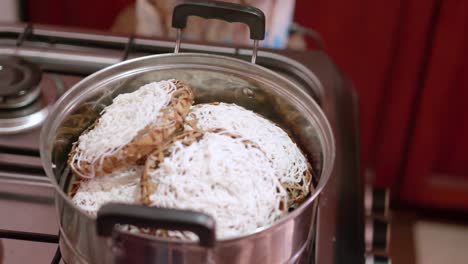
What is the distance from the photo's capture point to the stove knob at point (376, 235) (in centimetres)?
Answer: 60

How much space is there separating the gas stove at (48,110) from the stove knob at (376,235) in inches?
0.7

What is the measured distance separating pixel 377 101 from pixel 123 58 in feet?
2.53

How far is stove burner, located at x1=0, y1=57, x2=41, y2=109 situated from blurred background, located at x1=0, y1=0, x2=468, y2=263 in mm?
376

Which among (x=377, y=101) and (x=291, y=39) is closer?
(x=291, y=39)

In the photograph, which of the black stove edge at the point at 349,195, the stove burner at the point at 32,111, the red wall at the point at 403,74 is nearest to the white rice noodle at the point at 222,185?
the black stove edge at the point at 349,195

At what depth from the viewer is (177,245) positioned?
0.41 metres

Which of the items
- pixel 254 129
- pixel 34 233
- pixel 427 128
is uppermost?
pixel 254 129

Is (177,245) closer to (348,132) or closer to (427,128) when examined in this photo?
(348,132)

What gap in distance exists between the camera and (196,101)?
24.0 inches

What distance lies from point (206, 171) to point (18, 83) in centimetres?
31

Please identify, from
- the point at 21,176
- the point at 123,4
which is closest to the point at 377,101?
the point at 123,4

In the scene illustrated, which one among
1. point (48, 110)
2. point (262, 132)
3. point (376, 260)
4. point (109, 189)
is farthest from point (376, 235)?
point (48, 110)

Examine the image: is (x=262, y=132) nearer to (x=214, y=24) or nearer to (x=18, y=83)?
(x=18, y=83)

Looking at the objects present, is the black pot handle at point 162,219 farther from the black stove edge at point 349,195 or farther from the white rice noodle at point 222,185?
the black stove edge at point 349,195
